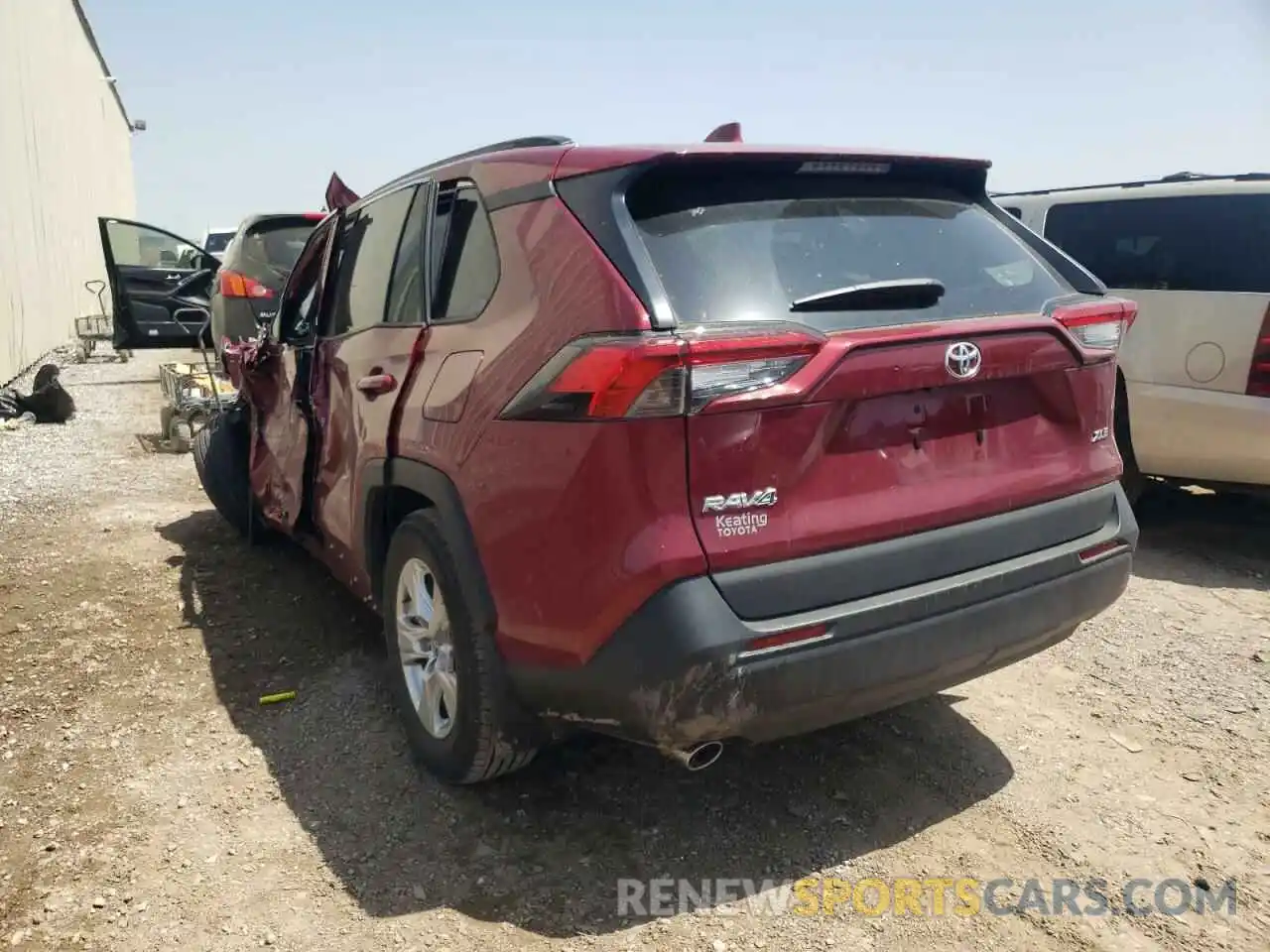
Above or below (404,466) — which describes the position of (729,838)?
below

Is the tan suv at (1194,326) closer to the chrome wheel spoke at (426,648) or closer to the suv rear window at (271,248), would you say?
the chrome wheel spoke at (426,648)

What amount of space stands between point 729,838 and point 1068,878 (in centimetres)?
90

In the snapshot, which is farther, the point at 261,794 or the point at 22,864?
the point at 261,794

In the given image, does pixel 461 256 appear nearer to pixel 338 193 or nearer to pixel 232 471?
pixel 338 193

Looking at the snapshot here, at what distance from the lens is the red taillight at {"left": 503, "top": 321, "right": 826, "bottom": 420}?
6.91 ft

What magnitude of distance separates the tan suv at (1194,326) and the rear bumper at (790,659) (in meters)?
2.95

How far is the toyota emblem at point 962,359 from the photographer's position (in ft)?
7.89

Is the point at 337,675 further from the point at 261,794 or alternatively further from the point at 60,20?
the point at 60,20

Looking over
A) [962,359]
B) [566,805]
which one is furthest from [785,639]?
[566,805]

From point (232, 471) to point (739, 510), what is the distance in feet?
13.6

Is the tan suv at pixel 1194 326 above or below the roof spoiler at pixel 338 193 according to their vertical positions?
below

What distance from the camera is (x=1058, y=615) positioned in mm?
2637

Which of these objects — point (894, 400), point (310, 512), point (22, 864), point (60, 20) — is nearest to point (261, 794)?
point (22, 864)

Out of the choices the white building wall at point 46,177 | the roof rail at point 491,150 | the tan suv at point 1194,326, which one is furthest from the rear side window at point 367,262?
the white building wall at point 46,177
